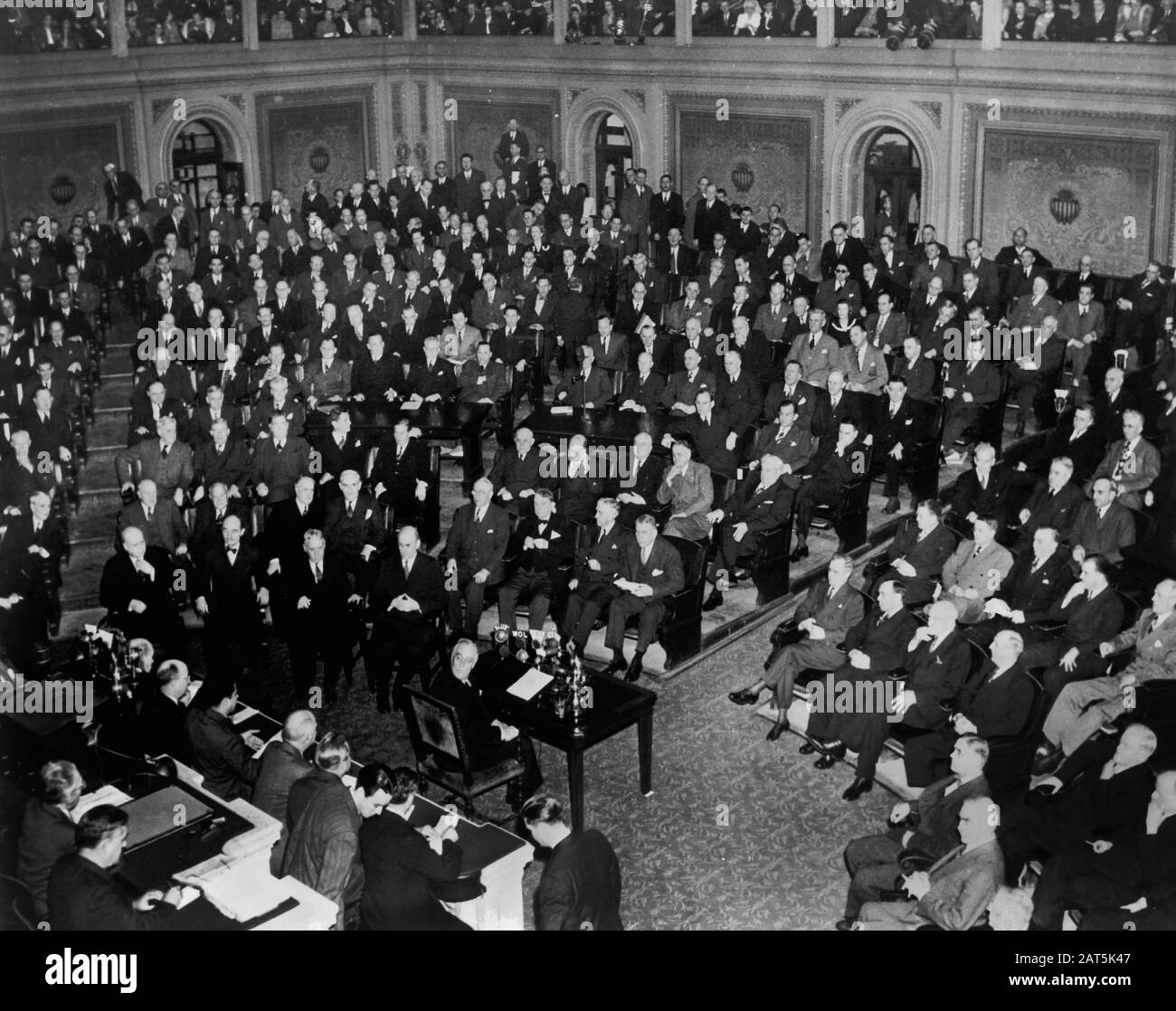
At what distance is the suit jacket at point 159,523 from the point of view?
10.1 meters

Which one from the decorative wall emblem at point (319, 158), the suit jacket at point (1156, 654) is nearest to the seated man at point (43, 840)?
the suit jacket at point (1156, 654)

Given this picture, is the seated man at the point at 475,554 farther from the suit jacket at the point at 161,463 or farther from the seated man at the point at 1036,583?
the seated man at the point at 1036,583

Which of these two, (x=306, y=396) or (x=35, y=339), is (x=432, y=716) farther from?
(x=35, y=339)

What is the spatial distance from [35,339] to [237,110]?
758 centimetres

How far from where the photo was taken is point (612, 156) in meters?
20.0

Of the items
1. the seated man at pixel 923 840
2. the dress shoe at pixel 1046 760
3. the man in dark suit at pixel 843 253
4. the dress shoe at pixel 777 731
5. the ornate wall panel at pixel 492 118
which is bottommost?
the dress shoe at pixel 777 731

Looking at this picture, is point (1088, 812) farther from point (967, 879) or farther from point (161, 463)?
point (161, 463)

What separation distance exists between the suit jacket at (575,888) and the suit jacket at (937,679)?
2.58 meters

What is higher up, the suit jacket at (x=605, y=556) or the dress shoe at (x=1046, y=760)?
the suit jacket at (x=605, y=556)

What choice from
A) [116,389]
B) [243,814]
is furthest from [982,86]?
[243,814]

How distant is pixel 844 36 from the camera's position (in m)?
16.5

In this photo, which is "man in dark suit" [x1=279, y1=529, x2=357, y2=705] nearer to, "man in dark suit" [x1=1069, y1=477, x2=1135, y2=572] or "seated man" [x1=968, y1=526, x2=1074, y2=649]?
"seated man" [x1=968, y1=526, x2=1074, y2=649]

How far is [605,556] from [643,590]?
54 cm

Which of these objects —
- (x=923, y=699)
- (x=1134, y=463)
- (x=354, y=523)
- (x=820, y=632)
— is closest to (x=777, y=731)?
(x=820, y=632)
